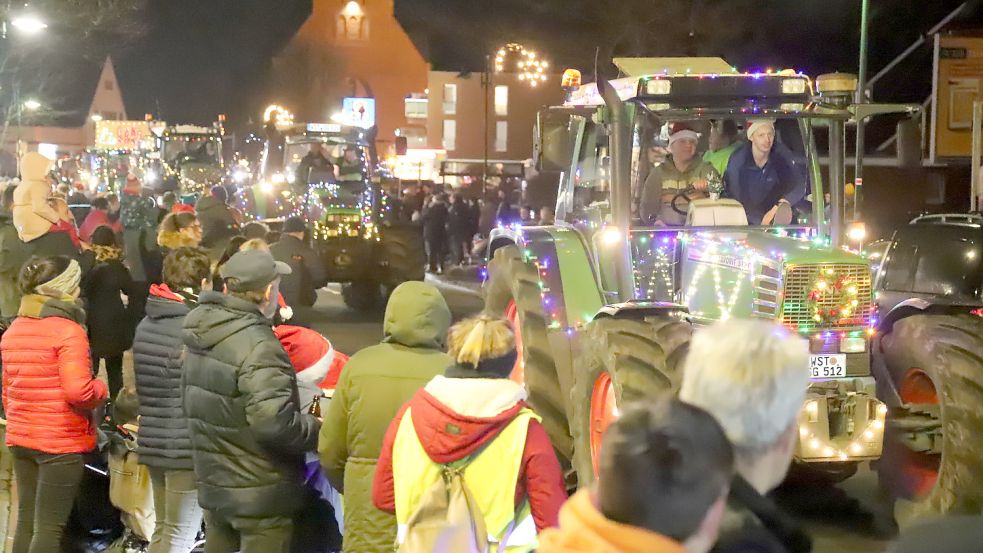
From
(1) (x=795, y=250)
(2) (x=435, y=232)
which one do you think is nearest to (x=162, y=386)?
(1) (x=795, y=250)

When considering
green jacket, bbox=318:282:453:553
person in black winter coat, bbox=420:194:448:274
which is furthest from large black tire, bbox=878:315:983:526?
person in black winter coat, bbox=420:194:448:274

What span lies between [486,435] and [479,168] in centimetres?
4886

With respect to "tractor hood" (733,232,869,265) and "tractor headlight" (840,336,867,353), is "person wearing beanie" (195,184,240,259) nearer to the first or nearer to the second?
"tractor hood" (733,232,869,265)

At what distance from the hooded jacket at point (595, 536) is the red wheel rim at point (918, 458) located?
5066 millimetres

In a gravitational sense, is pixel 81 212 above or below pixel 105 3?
below

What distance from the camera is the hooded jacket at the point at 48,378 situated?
555cm

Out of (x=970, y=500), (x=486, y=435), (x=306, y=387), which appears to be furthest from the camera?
(x=970, y=500)

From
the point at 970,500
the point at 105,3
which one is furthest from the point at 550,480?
the point at 105,3

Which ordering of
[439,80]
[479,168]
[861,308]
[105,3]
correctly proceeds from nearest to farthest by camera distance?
[861,308], [105,3], [479,168], [439,80]

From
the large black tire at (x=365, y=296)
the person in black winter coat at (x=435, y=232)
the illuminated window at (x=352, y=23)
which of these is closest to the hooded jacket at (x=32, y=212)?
the large black tire at (x=365, y=296)

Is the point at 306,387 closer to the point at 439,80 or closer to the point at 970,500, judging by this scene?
the point at 970,500

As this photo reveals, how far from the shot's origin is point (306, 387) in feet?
17.7

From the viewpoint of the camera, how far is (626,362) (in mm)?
6039

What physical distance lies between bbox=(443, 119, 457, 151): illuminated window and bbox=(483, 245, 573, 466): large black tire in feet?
165
